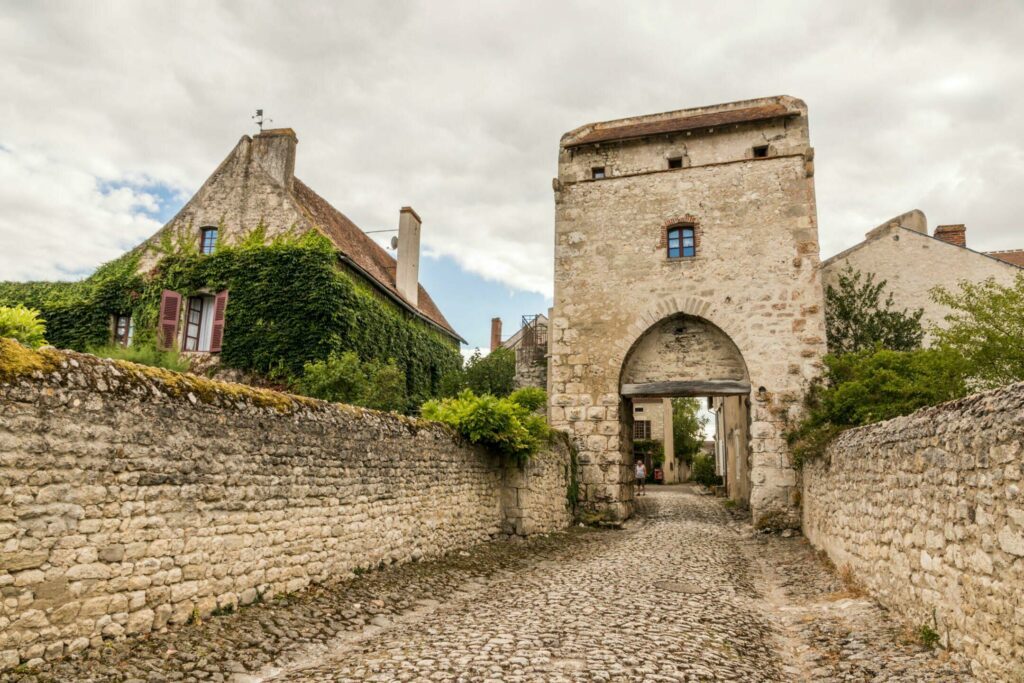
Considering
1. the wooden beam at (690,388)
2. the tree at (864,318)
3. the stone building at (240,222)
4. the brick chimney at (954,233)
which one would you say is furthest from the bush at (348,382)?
the brick chimney at (954,233)

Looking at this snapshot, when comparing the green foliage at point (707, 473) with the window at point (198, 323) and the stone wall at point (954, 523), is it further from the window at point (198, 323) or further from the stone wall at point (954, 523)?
the stone wall at point (954, 523)

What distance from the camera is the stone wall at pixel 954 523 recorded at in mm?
3453

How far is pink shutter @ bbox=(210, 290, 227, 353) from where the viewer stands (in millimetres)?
15938

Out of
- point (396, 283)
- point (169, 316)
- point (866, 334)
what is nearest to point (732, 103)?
point (866, 334)

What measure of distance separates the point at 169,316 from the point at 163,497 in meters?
13.1

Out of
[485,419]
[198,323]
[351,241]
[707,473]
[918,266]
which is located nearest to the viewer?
[485,419]

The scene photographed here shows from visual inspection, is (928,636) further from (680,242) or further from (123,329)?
(123,329)

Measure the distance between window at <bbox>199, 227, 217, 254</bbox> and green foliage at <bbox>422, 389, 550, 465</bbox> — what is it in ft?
33.3

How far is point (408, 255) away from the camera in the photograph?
822 inches

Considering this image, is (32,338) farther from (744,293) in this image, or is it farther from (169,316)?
(744,293)

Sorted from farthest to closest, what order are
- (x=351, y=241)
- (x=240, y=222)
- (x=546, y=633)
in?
(x=351, y=241), (x=240, y=222), (x=546, y=633)

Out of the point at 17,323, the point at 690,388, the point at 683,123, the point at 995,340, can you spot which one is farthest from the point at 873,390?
the point at 17,323

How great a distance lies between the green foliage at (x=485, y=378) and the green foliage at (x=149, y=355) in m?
7.80

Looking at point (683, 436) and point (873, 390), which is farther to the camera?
point (683, 436)
